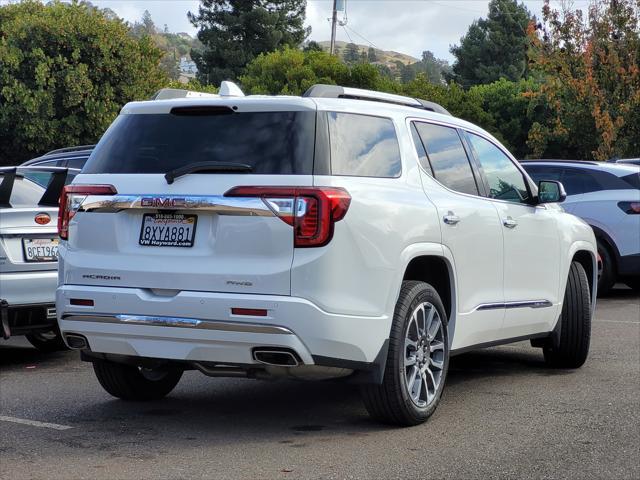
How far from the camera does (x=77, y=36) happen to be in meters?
39.2

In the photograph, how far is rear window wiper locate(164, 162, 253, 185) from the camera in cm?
582

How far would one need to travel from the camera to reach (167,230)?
19.4ft

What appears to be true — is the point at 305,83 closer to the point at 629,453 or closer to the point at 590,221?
the point at 590,221

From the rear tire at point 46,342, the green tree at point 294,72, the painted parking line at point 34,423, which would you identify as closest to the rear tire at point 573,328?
the painted parking line at point 34,423

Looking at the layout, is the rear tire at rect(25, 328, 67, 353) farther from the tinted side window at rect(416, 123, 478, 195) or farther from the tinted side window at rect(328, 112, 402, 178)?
the tinted side window at rect(328, 112, 402, 178)

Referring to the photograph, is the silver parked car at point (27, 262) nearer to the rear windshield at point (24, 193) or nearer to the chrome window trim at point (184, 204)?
the rear windshield at point (24, 193)

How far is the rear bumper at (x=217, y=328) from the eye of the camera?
5.57 meters

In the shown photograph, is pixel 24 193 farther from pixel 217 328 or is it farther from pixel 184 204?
pixel 217 328

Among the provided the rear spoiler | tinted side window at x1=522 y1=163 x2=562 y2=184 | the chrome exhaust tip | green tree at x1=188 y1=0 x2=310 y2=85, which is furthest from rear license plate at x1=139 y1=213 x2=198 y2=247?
green tree at x1=188 y1=0 x2=310 y2=85

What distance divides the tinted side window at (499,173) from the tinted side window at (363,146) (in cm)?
125

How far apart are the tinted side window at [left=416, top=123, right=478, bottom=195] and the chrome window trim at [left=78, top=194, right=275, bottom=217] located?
1519 millimetres

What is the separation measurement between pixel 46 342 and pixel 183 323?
435cm

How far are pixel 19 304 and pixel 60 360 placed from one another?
112 cm

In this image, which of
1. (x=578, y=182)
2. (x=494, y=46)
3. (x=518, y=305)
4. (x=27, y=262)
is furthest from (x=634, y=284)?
(x=494, y=46)
